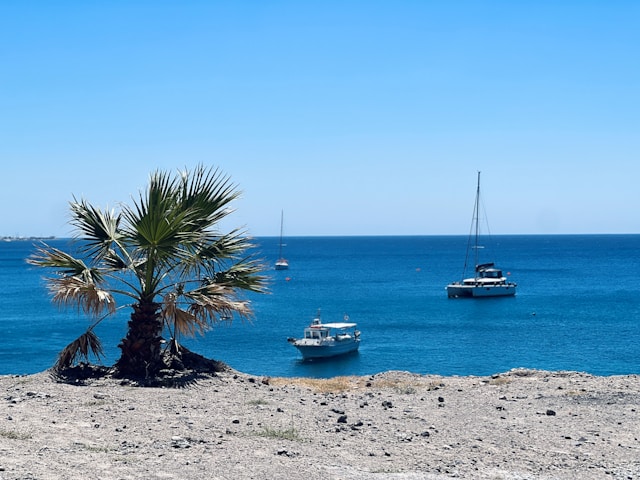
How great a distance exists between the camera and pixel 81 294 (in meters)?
15.0

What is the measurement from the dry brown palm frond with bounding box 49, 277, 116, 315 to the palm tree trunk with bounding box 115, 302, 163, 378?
27.1 inches

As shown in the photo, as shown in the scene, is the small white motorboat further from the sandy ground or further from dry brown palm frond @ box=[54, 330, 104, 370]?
dry brown palm frond @ box=[54, 330, 104, 370]

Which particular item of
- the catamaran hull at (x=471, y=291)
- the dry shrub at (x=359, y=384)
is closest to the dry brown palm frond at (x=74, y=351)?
the dry shrub at (x=359, y=384)

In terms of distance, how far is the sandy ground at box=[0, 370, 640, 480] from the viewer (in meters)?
9.42

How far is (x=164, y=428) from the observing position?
1116 centimetres

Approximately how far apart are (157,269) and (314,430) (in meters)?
6.25

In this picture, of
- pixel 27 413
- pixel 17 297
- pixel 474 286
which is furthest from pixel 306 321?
pixel 27 413

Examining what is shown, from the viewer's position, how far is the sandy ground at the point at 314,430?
9.42 metres

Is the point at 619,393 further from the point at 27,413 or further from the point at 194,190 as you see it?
the point at 27,413

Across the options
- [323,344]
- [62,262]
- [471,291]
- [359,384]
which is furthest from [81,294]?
[471,291]

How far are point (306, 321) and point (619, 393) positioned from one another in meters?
53.4

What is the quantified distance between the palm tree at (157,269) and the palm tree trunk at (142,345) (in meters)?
0.02

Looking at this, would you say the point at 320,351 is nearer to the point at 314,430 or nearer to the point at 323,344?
the point at 323,344

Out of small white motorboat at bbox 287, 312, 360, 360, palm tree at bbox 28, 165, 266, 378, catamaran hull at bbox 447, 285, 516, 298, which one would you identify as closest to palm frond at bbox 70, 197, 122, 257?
palm tree at bbox 28, 165, 266, 378
